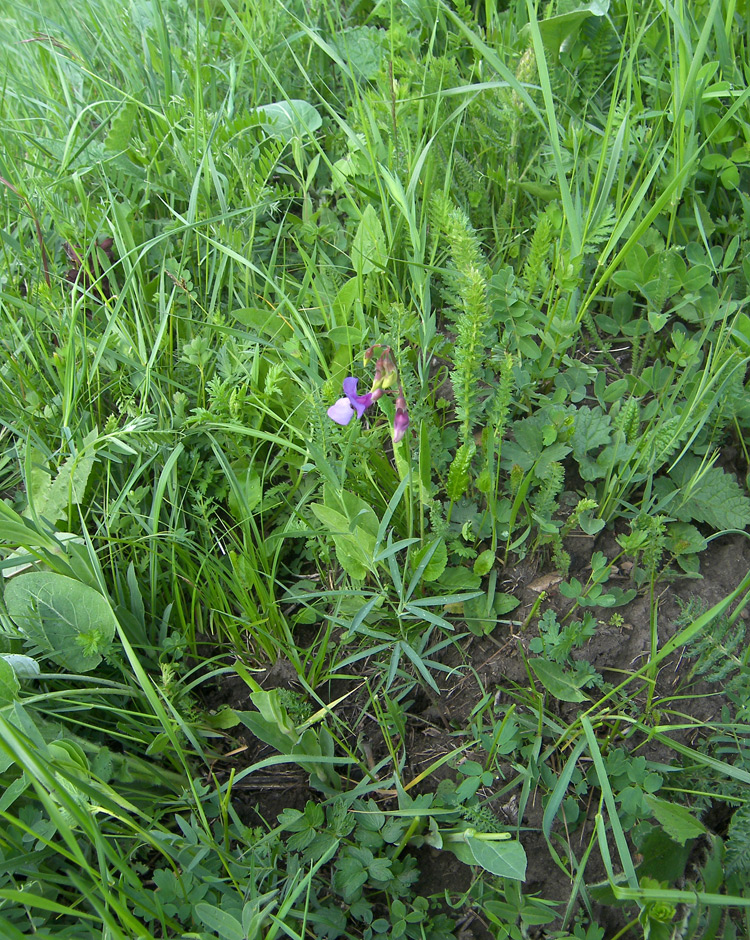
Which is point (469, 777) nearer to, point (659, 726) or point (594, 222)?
point (659, 726)

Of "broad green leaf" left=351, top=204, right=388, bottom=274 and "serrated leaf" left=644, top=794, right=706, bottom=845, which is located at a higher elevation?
"broad green leaf" left=351, top=204, right=388, bottom=274

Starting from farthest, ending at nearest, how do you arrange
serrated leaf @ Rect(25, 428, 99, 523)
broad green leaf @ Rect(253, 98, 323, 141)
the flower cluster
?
broad green leaf @ Rect(253, 98, 323, 141), serrated leaf @ Rect(25, 428, 99, 523), the flower cluster

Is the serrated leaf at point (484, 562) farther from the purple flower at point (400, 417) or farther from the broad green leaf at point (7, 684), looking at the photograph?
the broad green leaf at point (7, 684)

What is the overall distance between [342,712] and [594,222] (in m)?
1.39

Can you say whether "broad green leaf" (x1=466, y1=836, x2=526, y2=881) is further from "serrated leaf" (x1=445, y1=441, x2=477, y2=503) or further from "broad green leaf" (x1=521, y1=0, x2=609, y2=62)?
"broad green leaf" (x1=521, y1=0, x2=609, y2=62)

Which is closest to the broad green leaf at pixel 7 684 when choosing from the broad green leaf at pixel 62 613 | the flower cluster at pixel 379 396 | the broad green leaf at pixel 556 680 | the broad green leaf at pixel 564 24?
the broad green leaf at pixel 62 613

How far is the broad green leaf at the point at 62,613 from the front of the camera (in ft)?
5.02

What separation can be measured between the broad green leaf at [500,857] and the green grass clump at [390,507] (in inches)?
1.0

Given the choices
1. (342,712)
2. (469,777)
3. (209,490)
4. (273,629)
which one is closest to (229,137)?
(209,490)

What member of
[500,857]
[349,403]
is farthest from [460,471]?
[500,857]

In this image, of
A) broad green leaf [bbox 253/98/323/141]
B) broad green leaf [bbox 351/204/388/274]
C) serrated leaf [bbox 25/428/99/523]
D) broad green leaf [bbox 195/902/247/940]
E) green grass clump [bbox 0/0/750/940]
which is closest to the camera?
broad green leaf [bbox 195/902/247/940]

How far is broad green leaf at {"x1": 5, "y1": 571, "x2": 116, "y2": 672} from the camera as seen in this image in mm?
1531

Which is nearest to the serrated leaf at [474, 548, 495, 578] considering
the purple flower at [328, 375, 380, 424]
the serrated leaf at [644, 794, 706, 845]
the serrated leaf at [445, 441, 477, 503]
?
the serrated leaf at [445, 441, 477, 503]

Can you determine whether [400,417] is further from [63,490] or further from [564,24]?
[564,24]
